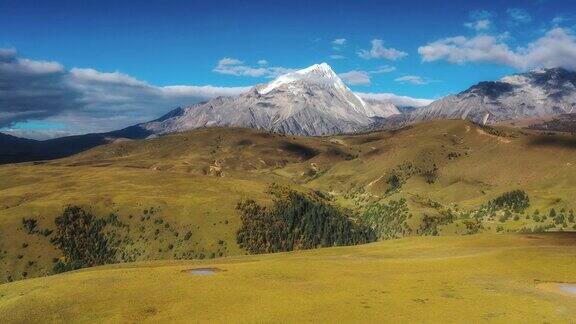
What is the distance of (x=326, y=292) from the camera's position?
184ft

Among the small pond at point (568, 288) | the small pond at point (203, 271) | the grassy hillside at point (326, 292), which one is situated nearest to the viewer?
the grassy hillside at point (326, 292)

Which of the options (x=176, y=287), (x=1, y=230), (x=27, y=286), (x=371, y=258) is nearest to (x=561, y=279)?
(x=371, y=258)

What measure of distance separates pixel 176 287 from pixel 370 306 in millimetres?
22326

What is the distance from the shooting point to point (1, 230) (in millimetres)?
179500

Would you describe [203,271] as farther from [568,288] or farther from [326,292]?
[568,288]

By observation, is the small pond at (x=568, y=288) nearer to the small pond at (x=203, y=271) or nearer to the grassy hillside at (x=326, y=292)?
the grassy hillside at (x=326, y=292)

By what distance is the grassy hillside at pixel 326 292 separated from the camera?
153 ft

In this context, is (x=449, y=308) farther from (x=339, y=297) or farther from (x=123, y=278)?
(x=123, y=278)

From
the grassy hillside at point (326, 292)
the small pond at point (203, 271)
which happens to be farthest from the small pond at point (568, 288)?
the small pond at point (203, 271)

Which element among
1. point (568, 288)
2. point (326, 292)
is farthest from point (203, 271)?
point (568, 288)

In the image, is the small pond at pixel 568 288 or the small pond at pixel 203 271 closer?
the small pond at pixel 568 288

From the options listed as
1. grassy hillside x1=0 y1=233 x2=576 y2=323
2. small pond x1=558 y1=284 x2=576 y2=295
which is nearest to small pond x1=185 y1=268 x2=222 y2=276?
grassy hillside x1=0 y1=233 x2=576 y2=323

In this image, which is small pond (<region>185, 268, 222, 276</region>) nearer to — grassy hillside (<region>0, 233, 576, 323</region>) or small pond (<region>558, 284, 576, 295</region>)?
grassy hillside (<region>0, 233, 576, 323</region>)

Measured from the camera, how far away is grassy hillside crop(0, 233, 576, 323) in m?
46.8
